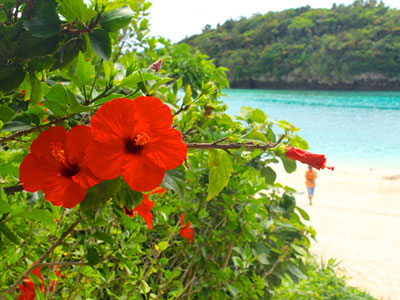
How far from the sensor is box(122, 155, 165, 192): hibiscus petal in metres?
0.46

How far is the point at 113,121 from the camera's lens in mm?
474

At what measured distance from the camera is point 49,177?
513mm

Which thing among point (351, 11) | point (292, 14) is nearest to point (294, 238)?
point (351, 11)

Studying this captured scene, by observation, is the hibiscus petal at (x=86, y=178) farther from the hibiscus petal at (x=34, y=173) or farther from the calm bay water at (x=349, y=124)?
the calm bay water at (x=349, y=124)

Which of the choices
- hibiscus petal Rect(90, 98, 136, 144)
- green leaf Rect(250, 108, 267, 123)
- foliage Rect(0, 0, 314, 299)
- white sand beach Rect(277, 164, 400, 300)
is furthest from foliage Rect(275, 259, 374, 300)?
hibiscus petal Rect(90, 98, 136, 144)

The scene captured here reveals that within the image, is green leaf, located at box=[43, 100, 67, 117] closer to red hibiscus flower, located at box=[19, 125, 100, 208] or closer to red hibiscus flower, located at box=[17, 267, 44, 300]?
red hibiscus flower, located at box=[19, 125, 100, 208]

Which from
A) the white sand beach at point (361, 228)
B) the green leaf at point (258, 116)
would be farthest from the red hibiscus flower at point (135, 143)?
the white sand beach at point (361, 228)

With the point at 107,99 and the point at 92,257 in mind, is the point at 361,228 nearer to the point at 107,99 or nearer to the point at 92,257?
the point at 92,257

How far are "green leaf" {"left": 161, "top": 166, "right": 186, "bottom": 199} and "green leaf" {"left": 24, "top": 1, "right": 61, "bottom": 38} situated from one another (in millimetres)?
293

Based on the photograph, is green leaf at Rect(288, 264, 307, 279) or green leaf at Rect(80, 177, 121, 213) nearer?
green leaf at Rect(80, 177, 121, 213)

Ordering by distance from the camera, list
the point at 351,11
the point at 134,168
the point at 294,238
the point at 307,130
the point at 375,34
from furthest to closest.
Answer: the point at 351,11, the point at 375,34, the point at 307,130, the point at 294,238, the point at 134,168

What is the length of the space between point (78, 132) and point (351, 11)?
210 feet

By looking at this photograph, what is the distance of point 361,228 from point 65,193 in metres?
7.26

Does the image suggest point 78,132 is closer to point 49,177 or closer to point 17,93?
point 49,177
